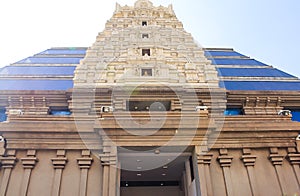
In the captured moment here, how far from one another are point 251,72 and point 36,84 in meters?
15.3

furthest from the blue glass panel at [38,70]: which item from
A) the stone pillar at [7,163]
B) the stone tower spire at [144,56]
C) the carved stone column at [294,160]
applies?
the carved stone column at [294,160]

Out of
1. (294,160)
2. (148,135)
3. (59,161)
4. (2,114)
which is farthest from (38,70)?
(294,160)

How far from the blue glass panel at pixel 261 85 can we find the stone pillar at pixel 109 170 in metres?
10.8

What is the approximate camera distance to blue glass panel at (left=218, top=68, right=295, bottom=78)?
21.2 m

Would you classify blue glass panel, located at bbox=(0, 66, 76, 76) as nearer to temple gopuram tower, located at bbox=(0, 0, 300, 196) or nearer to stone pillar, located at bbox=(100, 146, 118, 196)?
temple gopuram tower, located at bbox=(0, 0, 300, 196)

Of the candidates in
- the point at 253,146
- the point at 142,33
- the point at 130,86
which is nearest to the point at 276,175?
the point at 253,146

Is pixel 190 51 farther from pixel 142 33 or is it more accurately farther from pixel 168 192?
pixel 168 192

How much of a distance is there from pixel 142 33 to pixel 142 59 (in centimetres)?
459

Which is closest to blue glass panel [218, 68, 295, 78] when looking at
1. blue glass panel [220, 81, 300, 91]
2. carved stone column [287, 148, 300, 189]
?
blue glass panel [220, 81, 300, 91]

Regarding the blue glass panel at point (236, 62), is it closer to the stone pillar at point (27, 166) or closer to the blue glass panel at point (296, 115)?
the blue glass panel at point (296, 115)

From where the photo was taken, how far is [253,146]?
11.4 m

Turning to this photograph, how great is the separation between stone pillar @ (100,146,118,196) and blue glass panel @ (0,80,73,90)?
9142 millimetres

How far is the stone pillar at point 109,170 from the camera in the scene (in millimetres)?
10086

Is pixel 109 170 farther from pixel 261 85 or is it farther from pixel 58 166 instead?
pixel 261 85
